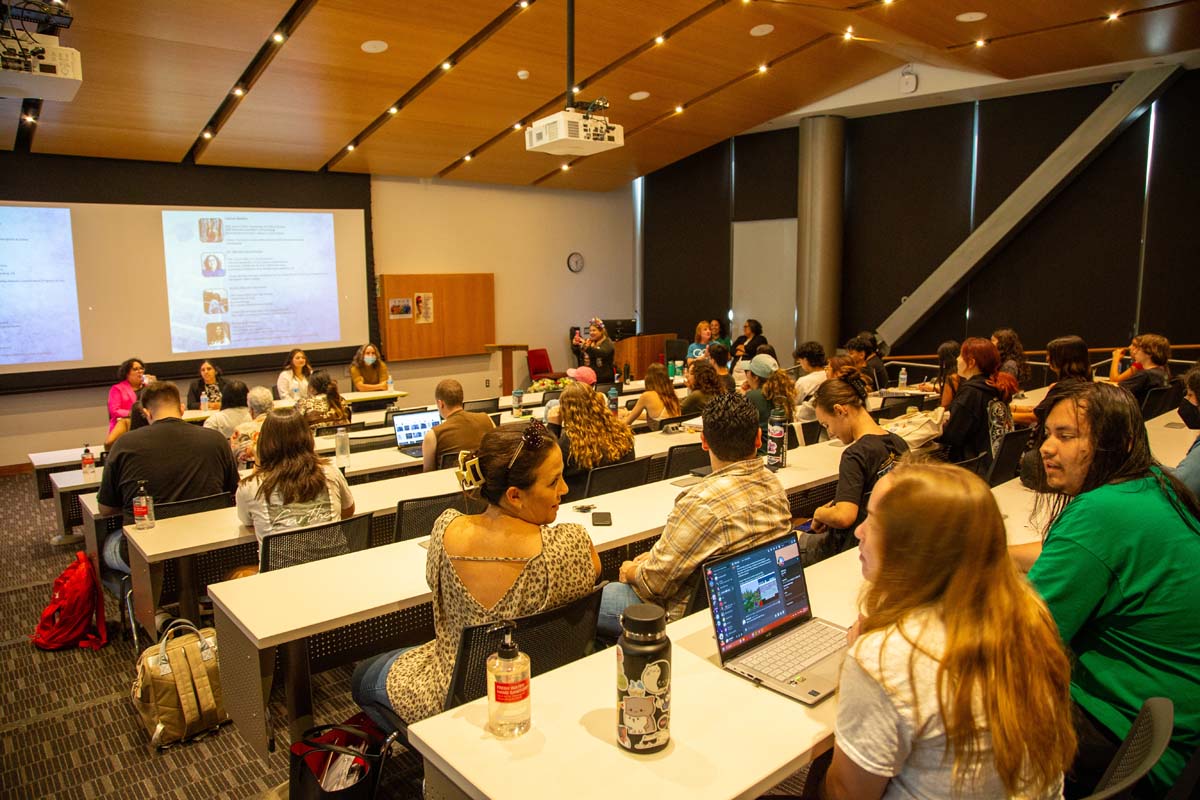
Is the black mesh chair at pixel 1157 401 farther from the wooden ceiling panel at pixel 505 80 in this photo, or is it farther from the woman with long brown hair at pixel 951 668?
the woman with long brown hair at pixel 951 668

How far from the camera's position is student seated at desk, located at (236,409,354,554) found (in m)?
3.42

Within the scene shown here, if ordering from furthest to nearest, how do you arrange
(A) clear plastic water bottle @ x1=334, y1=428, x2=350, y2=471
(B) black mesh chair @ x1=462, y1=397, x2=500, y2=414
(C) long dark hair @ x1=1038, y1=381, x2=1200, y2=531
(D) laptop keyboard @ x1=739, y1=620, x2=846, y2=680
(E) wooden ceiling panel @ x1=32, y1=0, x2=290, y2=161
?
1. (B) black mesh chair @ x1=462, y1=397, x2=500, y2=414
2. (E) wooden ceiling panel @ x1=32, y1=0, x2=290, y2=161
3. (A) clear plastic water bottle @ x1=334, y1=428, x2=350, y2=471
4. (D) laptop keyboard @ x1=739, y1=620, x2=846, y2=680
5. (C) long dark hair @ x1=1038, y1=381, x2=1200, y2=531

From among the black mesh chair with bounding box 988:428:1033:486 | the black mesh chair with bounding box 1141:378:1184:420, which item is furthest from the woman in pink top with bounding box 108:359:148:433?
the black mesh chair with bounding box 1141:378:1184:420

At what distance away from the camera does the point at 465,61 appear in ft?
23.9

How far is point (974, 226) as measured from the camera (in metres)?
10.3

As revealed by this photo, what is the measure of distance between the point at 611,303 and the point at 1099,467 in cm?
1196

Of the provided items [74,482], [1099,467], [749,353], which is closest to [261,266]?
[74,482]

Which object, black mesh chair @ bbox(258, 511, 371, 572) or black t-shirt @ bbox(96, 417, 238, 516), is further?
black t-shirt @ bbox(96, 417, 238, 516)

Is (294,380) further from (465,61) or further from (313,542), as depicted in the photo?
(313,542)

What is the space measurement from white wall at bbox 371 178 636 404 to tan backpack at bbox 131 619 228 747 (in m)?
8.15

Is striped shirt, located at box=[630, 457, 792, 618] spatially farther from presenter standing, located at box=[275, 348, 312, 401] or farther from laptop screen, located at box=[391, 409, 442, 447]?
presenter standing, located at box=[275, 348, 312, 401]

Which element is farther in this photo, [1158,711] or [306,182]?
[306,182]

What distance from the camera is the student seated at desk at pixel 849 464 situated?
10.4 ft

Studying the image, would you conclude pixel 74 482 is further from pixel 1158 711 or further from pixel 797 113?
pixel 797 113
